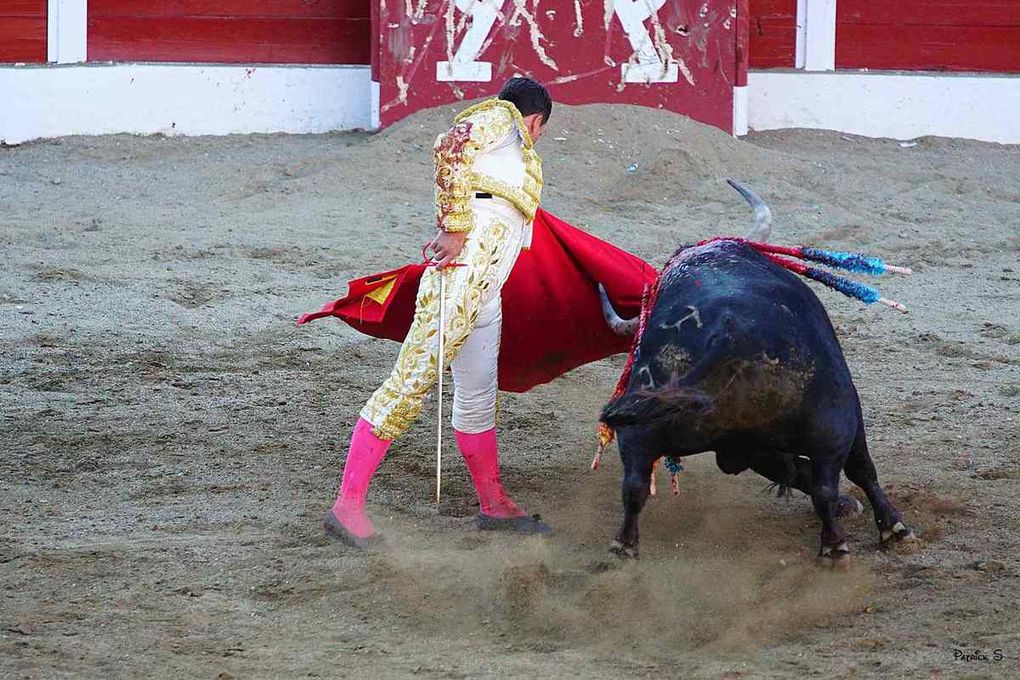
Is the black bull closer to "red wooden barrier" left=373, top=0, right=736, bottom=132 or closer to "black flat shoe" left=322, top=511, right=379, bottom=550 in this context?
"black flat shoe" left=322, top=511, right=379, bottom=550

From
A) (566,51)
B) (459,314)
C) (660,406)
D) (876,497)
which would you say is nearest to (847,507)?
(876,497)

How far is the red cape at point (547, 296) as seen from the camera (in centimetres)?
324

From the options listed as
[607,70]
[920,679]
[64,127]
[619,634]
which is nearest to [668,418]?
[619,634]

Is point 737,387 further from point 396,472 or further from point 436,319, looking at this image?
point 396,472

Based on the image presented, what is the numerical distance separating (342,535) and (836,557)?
100cm

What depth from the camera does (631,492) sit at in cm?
272

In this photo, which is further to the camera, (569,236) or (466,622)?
(569,236)

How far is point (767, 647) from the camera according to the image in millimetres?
2416

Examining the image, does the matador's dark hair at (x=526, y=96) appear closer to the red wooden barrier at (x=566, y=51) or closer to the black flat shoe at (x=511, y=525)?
the black flat shoe at (x=511, y=525)

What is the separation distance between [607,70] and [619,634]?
533 cm

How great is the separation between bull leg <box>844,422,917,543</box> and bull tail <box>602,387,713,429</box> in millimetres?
570

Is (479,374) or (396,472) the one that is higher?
(479,374)

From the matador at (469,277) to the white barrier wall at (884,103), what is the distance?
5.28m

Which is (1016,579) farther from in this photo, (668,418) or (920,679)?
(668,418)
